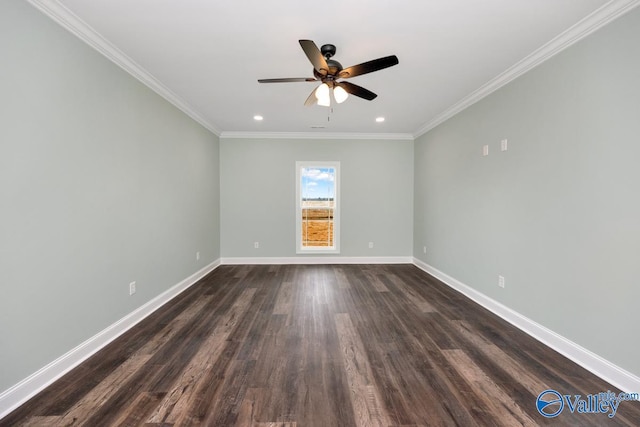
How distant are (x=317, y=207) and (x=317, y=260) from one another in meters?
1.11

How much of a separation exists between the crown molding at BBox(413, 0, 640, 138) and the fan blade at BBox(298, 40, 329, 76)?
1.98 metres

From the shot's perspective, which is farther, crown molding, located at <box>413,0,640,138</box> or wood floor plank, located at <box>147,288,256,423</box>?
crown molding, located at <box>413,0,640,138</box>

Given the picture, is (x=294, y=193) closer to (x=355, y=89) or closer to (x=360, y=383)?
(x=355, y=89)

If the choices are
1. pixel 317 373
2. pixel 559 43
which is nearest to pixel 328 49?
pixel 559 43

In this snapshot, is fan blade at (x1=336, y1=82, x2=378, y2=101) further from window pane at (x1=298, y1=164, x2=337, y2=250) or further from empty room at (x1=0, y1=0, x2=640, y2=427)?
window pane at (x1=298, y1=164, x2=337, y2=250)

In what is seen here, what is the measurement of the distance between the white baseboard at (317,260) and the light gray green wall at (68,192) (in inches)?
84.6

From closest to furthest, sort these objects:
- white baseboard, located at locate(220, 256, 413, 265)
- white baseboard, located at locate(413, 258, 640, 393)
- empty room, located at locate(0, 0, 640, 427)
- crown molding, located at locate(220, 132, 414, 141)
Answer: empty room, located at locate(0, 0, 640, 427)
white baseboard, located at locate(413, 258, 640, 393)
crown molding, located at locate(220, 132, 414, 141)
white baseboard, located at locate(220, 256, 413, 265)

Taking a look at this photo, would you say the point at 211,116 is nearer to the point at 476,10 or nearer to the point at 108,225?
the point at 108,225

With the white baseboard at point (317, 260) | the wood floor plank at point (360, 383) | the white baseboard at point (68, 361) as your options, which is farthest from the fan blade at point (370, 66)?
the white baseboard at point (317, 260)

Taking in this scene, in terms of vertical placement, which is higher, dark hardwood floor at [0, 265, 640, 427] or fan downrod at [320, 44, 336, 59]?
fan downrod at [320, 44, 336, 59]

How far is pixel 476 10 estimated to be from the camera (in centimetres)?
195

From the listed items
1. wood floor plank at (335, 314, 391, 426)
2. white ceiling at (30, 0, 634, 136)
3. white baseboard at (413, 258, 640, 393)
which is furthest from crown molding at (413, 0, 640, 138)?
wood floor plank at (335, 314, 391, 426)

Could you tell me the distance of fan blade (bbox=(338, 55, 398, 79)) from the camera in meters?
2.01

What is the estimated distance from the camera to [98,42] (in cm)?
226
